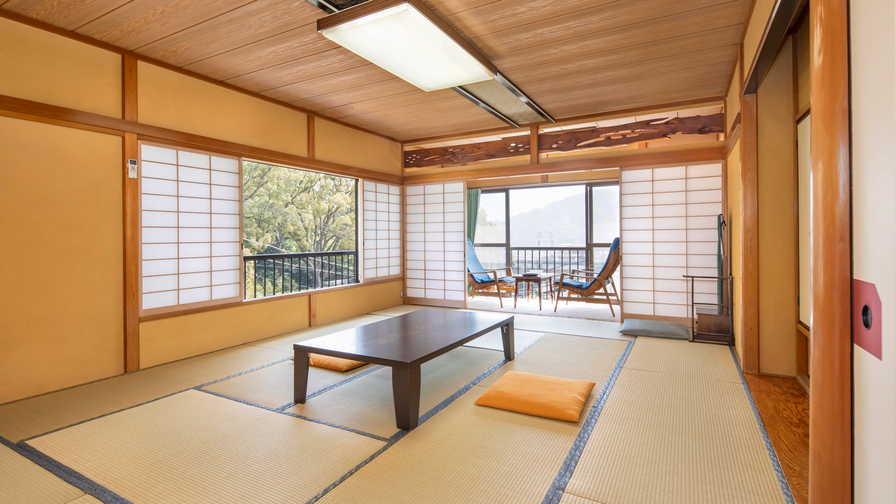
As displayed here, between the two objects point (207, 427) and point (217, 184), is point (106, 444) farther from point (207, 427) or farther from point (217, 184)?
point (217, 184)

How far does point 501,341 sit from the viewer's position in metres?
4.29

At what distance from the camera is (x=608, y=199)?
7039 millimetres

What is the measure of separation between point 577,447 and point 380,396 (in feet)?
4.25

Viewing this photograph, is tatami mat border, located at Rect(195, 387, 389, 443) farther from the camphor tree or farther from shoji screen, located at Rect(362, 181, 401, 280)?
the camphor tree

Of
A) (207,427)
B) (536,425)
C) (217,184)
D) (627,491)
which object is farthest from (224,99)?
(627,491)

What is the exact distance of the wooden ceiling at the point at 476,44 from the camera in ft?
9.03

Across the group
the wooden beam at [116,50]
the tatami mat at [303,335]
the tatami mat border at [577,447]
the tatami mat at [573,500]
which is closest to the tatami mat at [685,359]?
the tatami mat border at [577,447]

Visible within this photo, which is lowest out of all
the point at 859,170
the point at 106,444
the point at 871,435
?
the point at 106,444

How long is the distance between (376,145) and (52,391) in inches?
171

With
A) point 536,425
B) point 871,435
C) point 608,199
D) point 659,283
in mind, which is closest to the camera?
point 871,435

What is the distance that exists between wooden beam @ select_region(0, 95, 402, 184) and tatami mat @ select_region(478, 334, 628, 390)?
3179 millimetres

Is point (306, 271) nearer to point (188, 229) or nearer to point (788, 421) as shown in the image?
point (188, 229)

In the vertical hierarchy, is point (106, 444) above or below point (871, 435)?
below

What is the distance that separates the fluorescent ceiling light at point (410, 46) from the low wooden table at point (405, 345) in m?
2.01
